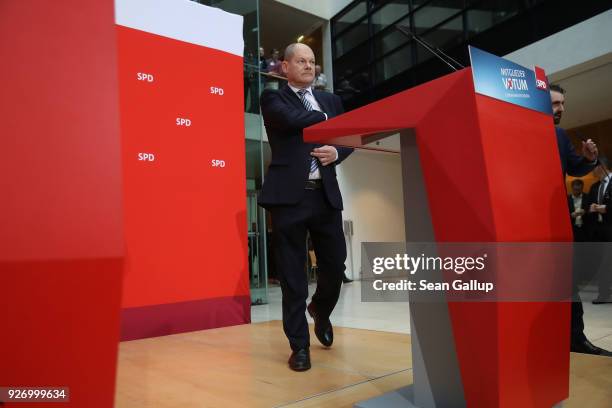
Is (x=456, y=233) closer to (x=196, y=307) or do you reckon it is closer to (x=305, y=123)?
(x=305, y=123)

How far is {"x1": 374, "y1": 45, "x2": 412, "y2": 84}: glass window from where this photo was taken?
881 centimetres

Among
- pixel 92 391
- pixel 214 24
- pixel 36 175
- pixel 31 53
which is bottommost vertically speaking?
pixel 92 391

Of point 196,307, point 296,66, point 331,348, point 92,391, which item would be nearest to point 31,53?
point 92,391

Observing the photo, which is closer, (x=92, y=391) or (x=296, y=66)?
(x=92, y=391)

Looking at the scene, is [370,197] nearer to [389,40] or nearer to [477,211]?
[389,40]

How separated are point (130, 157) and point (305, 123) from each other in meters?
1.69

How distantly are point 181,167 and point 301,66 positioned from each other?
5.15 ft

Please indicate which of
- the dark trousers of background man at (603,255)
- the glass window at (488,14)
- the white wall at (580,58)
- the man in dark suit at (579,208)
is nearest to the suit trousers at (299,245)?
the dark trousers of background man at (603,255)

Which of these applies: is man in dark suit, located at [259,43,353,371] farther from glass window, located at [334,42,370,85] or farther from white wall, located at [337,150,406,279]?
glass window, located at [334,42,370,85]

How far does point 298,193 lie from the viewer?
6.85 ft

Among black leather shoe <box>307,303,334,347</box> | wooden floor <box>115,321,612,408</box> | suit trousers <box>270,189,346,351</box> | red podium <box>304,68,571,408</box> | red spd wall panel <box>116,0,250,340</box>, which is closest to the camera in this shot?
red podium <box>304,68,571,408</box>

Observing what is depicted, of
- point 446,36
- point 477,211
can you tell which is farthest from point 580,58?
point 477,211

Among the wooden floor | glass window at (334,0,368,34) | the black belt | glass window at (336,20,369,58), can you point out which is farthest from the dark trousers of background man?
glass window at (334,0,368,34)

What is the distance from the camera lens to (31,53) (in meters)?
0.72
